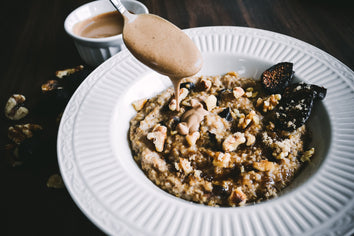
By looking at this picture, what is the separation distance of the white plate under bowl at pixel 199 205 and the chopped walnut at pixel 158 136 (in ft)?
0.62

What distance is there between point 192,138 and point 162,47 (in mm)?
621

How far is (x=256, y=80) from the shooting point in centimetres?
220

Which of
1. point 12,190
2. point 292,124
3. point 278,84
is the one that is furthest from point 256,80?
point 12,190

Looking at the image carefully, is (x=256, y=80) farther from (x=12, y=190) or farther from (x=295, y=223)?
(x=12, y=190)

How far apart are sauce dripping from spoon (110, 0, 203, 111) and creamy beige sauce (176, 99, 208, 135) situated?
0.70 feet

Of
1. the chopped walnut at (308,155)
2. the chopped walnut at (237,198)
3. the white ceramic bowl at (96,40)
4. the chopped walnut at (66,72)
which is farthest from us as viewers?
the chopped walnut at (66,72)

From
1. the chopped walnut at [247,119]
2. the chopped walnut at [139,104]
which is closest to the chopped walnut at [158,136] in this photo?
the chopped walnut at [139,104]

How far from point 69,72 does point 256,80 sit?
1.61 metres

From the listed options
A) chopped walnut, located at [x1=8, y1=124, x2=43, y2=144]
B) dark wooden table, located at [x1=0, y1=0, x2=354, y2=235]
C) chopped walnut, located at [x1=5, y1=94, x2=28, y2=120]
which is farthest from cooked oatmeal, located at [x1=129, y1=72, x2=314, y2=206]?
chopped walnut, located at [x1=5, y1=94, x2=28, y2=120]

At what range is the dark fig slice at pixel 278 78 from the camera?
1.97 metres

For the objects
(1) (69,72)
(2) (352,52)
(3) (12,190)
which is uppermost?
(2) (352,52)

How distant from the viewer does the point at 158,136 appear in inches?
69.3

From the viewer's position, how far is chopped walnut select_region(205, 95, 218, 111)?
194 centimetres

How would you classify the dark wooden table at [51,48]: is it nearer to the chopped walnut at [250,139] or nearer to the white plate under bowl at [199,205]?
the white plate under bowl at [199,205]
